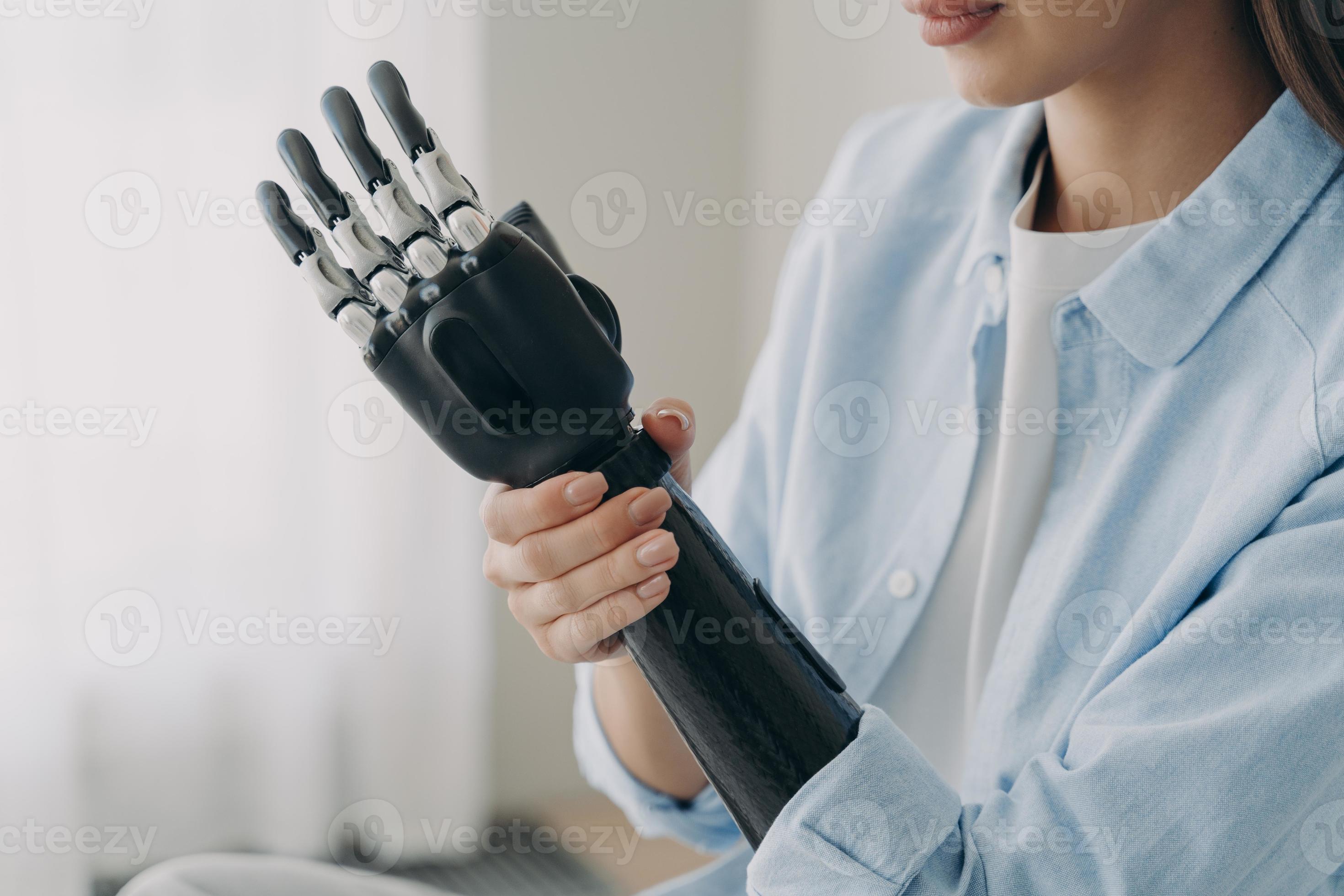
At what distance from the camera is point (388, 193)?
42 cm

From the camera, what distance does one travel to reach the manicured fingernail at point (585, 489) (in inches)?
17.3

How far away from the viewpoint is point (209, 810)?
1.51 meters

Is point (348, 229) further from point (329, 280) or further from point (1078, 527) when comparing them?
point (1078, 527)

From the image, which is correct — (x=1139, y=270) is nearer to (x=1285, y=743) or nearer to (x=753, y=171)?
(x=1285, y=743)

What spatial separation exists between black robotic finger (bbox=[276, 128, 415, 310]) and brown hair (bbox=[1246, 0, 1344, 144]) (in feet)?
1.54

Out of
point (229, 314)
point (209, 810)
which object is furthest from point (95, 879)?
point (229, 314)
